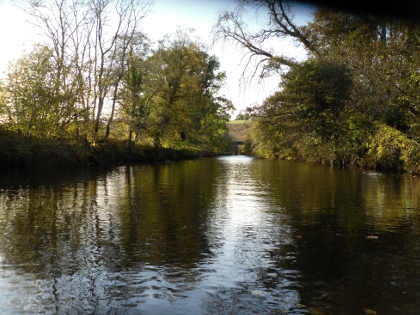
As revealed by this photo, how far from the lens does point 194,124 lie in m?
40.7

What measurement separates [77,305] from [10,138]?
17.9 meters

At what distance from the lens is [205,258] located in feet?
15.7

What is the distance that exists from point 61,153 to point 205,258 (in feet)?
63.3

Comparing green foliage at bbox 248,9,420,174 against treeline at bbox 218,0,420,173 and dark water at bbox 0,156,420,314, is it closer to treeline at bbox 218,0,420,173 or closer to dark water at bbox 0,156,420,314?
treeline at bbox 218,0,420,173

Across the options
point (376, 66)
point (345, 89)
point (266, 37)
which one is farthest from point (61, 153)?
point (345, 89)

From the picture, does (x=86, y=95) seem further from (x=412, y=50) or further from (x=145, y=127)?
(x=412, y=50)

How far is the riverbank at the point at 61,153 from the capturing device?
18938 mm

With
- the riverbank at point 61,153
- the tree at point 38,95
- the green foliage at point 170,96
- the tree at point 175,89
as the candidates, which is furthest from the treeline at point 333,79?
the tree at point 175,89

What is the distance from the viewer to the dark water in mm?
3383

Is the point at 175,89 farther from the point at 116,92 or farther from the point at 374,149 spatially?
the point at 374,149

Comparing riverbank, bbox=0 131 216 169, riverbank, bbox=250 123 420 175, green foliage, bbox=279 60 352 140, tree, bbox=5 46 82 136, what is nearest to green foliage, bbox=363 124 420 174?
riverbank, bbox=250 123 420 175

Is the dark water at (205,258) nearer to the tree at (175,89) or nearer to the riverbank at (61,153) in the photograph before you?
the riverbank at (61,153)

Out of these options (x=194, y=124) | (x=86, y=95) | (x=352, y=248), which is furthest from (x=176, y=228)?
(x=194, y=124)

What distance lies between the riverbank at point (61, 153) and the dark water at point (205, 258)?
10.7m
